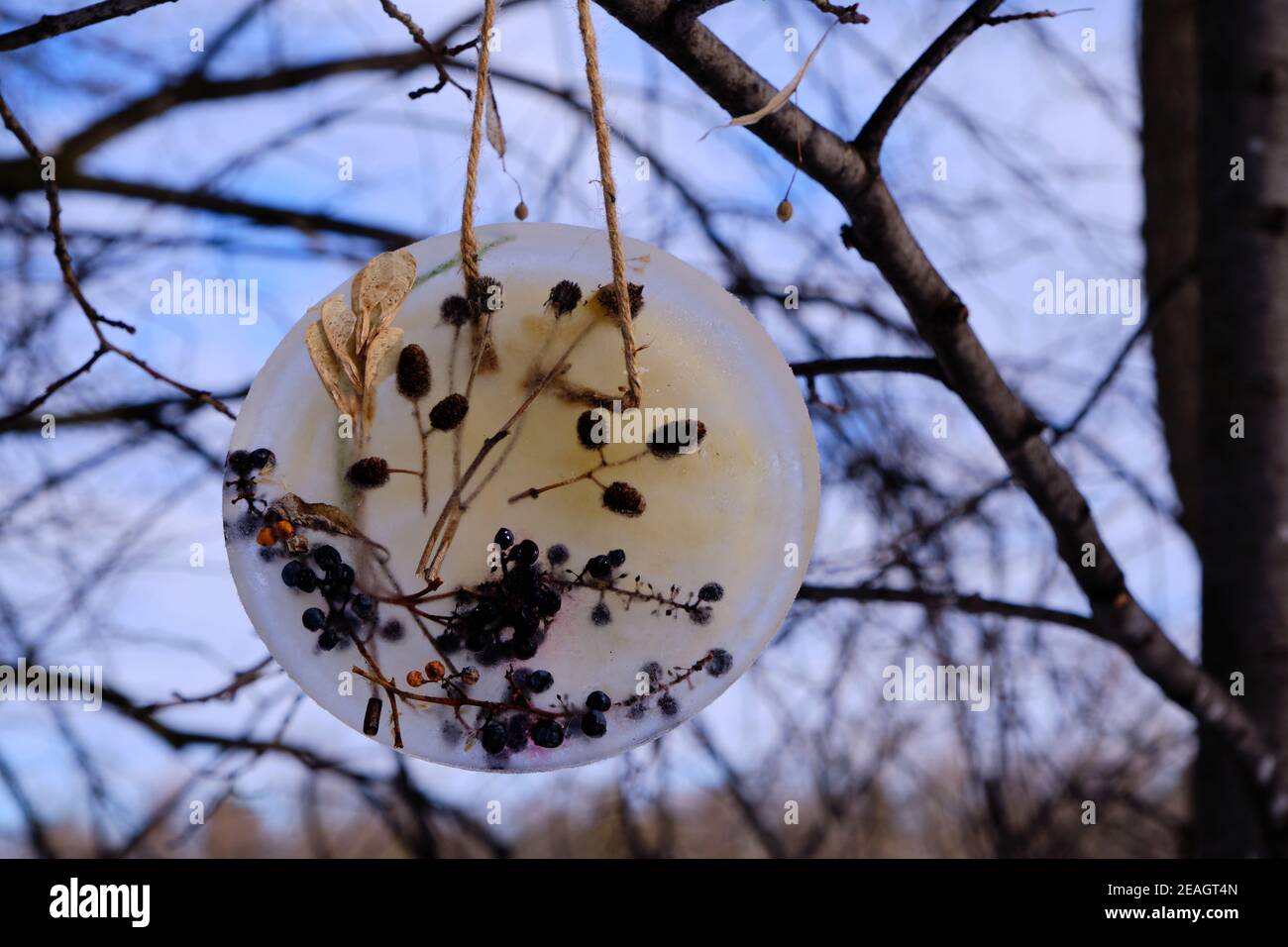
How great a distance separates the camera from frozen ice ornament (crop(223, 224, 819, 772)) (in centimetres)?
70

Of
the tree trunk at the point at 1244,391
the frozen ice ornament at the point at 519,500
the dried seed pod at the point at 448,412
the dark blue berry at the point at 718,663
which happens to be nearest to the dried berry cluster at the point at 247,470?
the frozen ice ornament at the point at 519,500

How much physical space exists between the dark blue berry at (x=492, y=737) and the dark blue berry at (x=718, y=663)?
14 centimetres

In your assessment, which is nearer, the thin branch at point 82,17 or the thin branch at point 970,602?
the thin branch at point 82,17

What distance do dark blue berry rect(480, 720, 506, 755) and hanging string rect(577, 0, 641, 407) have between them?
8.8 inches

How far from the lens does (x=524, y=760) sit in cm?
71

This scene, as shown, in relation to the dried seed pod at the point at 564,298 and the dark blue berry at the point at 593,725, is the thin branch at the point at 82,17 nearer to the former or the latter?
the dried seed pod at the point at 564,298

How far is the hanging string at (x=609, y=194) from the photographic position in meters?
0.66

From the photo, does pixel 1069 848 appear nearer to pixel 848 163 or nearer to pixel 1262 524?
pixel 1262 524

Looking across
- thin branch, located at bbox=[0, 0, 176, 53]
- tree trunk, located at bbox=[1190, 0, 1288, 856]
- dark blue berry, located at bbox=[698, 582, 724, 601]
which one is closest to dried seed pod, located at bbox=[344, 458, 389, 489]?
dark blue berry, located at bbox=[698, 582, 724, 601]

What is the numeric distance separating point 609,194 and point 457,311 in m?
0.13

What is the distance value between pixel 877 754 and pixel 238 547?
181cm

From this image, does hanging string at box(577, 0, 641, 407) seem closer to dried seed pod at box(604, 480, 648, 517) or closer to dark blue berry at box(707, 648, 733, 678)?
dried seed pod at box(604, 480, 648, 517)
